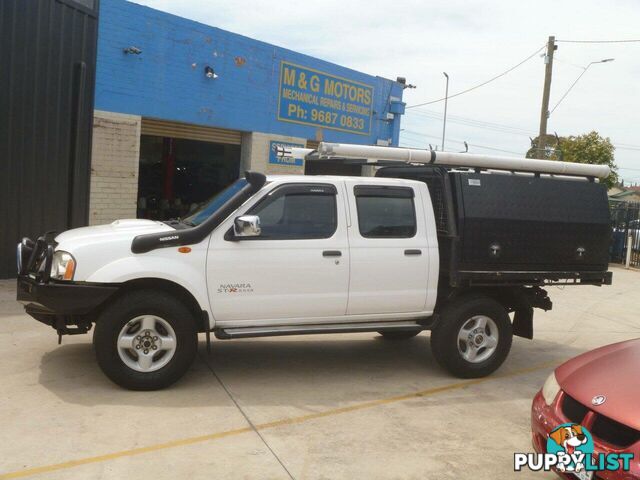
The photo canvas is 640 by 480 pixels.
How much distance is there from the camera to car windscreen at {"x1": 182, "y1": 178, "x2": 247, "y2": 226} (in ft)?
19.7

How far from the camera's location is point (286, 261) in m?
5.83

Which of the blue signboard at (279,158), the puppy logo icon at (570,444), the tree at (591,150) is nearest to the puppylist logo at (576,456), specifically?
the puppy logo icon at (570,444)

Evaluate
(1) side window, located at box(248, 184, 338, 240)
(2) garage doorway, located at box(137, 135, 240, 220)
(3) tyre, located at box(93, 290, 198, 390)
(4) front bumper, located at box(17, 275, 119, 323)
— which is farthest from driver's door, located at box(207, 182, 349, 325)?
(2) garage doorway, located at box(137, 135, 240, 220)

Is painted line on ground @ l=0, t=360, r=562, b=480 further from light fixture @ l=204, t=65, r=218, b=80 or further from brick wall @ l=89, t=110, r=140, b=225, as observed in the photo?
light fixture @ l=204, t=65, r=218, b=80

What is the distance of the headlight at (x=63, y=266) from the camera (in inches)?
208

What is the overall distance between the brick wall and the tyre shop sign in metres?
4.30

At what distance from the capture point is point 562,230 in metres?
6.71

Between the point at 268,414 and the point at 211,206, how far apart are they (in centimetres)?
206

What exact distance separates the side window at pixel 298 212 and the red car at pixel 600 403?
2.55 meters

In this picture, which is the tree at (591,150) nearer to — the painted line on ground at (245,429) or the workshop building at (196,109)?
the workshop building at (196,109)

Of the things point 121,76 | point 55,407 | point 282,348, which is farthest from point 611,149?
point 55,407

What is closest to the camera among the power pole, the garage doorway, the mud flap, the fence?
the mud flap

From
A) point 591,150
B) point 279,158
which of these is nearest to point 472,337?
point 279,158

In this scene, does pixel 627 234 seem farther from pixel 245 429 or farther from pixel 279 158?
pixel 245 429
